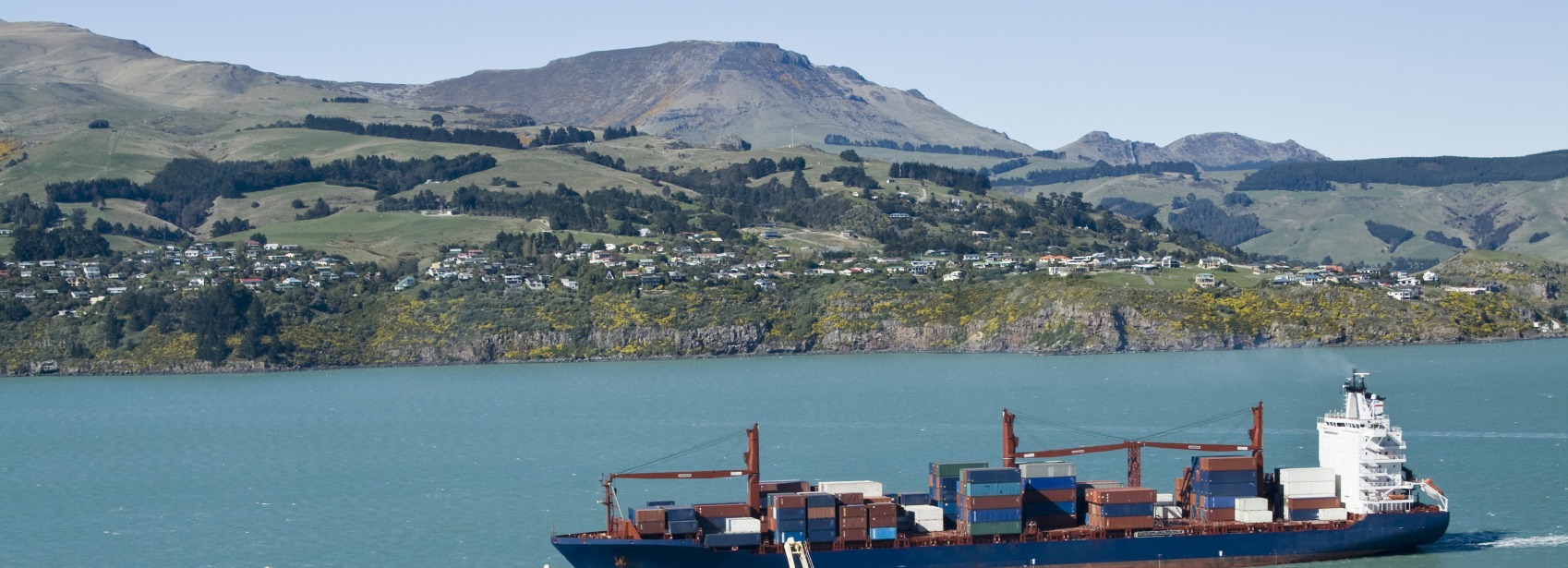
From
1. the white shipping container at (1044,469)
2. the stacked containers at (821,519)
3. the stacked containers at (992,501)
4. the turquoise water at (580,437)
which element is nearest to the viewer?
the stacked containers at (821,519)

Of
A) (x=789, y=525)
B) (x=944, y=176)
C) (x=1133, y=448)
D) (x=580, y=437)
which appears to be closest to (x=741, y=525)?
(x=789, y=525)

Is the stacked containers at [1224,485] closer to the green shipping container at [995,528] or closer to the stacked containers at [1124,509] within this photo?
the stacked containers at [1124,509]

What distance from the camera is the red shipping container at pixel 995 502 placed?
4219 cm

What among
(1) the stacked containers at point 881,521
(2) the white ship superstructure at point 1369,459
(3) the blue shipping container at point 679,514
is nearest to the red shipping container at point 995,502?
(1) the stacked containers at point 881,521

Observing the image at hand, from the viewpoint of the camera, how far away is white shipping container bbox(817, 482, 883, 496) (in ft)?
145

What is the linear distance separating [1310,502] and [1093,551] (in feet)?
20.0

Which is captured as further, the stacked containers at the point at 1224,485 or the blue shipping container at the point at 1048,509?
the stacked containers at the point at 1224,485

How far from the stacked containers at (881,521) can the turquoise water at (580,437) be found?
8.01 metres

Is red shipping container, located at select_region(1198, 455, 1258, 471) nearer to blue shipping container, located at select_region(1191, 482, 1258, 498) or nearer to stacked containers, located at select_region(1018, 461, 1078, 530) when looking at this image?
blue shipping container, located at select_region(1191, 482, 1258, 498)

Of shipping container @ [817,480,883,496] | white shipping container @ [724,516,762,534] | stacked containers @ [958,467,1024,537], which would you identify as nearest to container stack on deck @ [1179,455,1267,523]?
stacked containers @ [958,467,1024,537]

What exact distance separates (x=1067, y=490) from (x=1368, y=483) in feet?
25.4

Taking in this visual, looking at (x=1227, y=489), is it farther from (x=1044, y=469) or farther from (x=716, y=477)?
(x=716, y=477)

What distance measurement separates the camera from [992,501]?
4228 cm

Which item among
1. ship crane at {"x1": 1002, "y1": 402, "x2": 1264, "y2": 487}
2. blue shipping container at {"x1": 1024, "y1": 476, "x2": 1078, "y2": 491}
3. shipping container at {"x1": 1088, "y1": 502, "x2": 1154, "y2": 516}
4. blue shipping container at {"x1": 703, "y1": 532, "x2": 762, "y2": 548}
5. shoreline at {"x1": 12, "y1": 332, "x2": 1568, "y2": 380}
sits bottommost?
shoreline at {"x1": 12, "y1": 332, "x2": 1568, "y2": 380}
